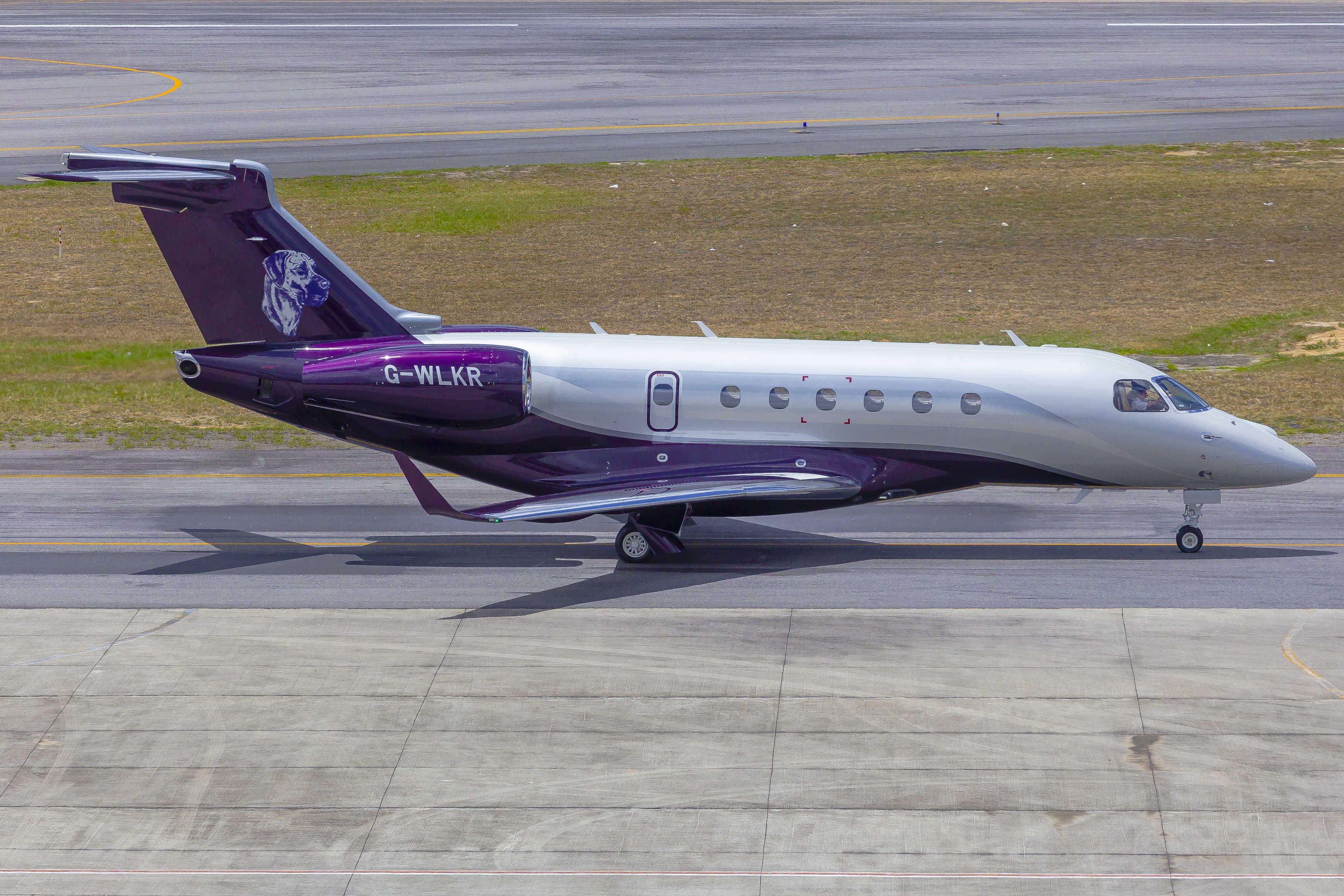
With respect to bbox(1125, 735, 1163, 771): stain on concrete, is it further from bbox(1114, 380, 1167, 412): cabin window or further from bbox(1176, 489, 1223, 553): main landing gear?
bbox(1114, 380, 1167, 412): cabin window

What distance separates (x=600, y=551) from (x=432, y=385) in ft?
13.3

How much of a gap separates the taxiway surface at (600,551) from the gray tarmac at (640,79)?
25554 mm

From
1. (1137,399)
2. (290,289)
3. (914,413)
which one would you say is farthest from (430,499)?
(1137,399)

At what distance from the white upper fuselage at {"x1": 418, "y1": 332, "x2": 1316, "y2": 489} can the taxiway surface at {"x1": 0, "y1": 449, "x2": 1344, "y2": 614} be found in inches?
65.0

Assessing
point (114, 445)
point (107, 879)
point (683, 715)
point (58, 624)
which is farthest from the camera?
point (114, 445)

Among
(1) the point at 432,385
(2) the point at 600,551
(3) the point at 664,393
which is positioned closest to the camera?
(1) the point at 432,385

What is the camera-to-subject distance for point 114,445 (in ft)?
104

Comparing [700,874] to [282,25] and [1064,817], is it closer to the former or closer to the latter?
[1064,817]

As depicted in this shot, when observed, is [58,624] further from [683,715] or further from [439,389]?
[683,715]

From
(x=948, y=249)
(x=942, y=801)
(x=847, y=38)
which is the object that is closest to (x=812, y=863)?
(x=942, y=801)

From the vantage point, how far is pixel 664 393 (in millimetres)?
24047

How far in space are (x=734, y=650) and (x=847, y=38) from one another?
5473 cm

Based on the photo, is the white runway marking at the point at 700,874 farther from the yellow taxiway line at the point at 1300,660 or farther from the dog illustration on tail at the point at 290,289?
the dog illustration on tail at the point at 290,289

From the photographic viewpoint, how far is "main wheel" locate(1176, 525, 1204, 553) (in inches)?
963
